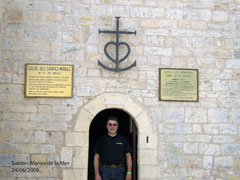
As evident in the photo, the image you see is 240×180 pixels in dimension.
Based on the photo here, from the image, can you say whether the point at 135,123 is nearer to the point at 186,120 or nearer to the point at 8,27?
the point at 186,120

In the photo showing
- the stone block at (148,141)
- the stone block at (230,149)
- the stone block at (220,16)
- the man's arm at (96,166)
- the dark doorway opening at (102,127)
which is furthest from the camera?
the dark doorway opening at (102,127)

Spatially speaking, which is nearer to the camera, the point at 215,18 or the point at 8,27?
the point at 8,27

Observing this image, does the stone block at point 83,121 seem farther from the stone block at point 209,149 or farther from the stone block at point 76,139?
→ the stone block at point 209,149

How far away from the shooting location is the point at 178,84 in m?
5.36

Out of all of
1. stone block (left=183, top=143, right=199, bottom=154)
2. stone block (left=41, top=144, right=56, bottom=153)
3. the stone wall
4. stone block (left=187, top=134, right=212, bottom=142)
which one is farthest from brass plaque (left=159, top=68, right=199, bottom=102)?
stone block (left=41, top=144, right=56, bottom=153)

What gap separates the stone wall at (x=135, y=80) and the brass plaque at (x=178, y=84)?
0.29ft

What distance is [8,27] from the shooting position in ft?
16.8

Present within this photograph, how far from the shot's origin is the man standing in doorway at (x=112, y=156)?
4934 millimetres

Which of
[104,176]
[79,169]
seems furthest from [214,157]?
[79,169]

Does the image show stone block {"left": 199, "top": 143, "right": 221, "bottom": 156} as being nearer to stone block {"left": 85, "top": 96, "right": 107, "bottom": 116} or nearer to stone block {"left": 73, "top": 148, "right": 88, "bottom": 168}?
stone block {"left": 85, "top": 96, "right": 107, "bottom": 116}

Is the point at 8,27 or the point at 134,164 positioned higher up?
the point at 8,27

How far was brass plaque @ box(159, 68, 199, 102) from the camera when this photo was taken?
5.31 m

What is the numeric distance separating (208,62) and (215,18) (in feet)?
2.50

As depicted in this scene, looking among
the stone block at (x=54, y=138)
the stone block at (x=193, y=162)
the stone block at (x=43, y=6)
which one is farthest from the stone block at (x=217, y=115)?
the stone block at (x=43, y=6)
